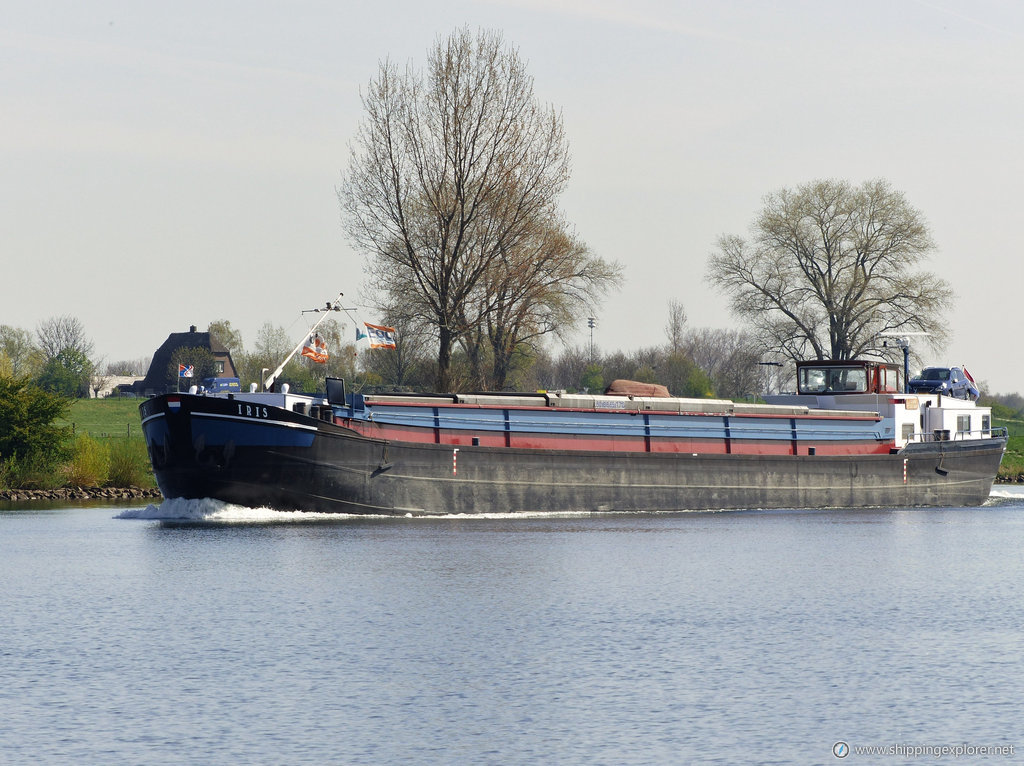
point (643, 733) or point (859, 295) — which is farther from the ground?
point (859, 295)

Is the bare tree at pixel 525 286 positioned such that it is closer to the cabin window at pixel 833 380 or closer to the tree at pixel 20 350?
the cabin window at pixel 833 380

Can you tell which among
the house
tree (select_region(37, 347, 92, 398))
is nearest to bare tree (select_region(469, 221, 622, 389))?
tree (select_region(37, 347, 92, 398))

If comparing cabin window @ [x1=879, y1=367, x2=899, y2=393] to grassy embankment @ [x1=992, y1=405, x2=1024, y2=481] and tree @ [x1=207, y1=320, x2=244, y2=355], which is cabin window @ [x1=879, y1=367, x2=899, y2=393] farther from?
tree @ [x1=207, y1=320, x2=244, y2=355]

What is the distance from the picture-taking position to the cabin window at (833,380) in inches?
2274

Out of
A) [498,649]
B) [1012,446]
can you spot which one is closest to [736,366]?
[1012,446]

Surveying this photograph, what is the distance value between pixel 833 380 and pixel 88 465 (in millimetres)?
32933

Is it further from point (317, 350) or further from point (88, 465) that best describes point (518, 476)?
point (88, 465)

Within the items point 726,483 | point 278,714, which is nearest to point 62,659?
point 278,714

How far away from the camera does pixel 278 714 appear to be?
16.7m

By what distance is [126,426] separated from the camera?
91.2 meters

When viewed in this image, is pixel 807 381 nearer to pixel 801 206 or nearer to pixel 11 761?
pixel 801 206

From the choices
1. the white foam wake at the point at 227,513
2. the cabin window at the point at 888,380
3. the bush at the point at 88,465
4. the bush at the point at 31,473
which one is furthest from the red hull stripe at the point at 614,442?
the bush at the point at 31,473

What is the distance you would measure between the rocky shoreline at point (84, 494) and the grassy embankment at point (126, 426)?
83 centimetres

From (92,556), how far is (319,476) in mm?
9837
